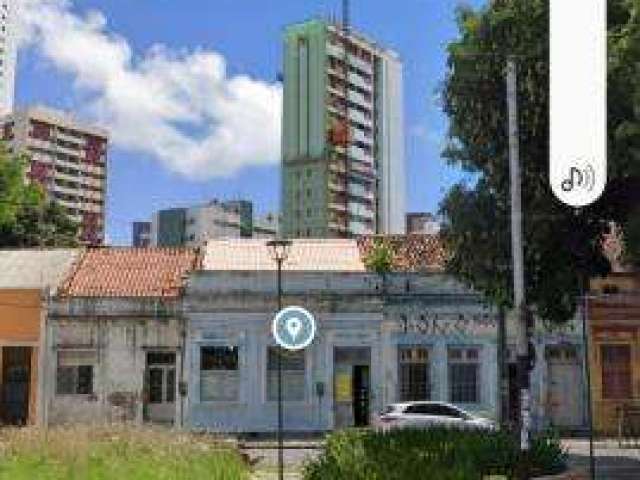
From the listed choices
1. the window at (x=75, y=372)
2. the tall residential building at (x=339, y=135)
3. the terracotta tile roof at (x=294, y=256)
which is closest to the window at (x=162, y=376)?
the window at (x=75, y=372)

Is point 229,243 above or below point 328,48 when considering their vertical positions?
below

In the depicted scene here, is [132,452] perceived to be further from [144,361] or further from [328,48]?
[328,48]

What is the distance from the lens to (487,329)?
130ft

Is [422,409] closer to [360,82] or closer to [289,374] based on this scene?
[289,374]

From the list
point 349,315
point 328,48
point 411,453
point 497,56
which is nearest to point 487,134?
point 497,56

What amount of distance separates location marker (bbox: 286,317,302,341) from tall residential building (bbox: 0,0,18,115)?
15281 cm

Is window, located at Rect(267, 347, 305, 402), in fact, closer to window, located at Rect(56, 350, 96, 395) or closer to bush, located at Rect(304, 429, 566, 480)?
window, located at Rect(56, 350, 96, 395)

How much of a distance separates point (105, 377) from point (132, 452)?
21759 millimetres

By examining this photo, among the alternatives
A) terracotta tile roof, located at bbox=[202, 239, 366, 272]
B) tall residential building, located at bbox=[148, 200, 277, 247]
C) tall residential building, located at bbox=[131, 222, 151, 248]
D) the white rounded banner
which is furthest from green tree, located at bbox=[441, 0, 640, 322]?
tall residential building, located at bbox=[131, 222, 151, 248]

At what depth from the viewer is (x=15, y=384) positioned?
39.3 m

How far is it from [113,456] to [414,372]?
911 inches

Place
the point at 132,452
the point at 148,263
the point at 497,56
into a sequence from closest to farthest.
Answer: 1. the point at 132,452
2. the point at 497,56
3. the point at 148,263

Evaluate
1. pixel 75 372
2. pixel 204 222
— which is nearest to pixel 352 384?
pixel 75 372

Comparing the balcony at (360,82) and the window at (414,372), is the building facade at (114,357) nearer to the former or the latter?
the window at (414,372)
